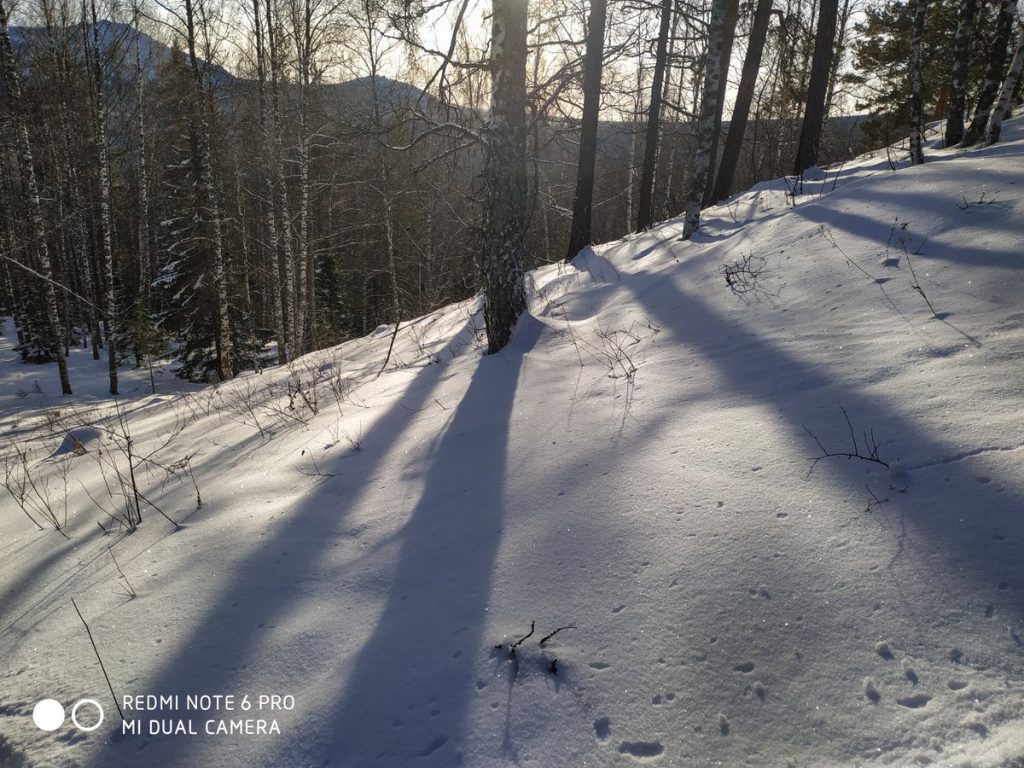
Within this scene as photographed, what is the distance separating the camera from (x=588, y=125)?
9453mm

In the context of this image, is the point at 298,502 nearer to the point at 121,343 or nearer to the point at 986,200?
the point at 986,200

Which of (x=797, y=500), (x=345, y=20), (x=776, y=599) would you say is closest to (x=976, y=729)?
(x=776, y=599)

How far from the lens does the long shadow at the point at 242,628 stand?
60.5 inches

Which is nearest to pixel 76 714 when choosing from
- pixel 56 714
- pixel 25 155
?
pixel 56 714

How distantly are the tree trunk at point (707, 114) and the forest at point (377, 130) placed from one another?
3 centimetres

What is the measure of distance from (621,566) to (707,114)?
6979 millimetres

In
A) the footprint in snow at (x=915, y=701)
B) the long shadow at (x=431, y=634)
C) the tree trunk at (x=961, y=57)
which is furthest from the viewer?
the tree trunk at (x=961, y=57)

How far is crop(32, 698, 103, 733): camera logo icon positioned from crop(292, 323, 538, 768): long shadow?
2.54ft

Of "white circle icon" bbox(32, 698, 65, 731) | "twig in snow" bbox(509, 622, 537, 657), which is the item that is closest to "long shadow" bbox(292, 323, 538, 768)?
"twig in snow" bbox(509, 622, 537, 657)

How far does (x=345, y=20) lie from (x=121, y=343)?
14.9m

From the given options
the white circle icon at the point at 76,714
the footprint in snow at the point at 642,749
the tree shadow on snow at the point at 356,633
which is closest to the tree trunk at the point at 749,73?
the tree shadow on snow at the point at 356,633

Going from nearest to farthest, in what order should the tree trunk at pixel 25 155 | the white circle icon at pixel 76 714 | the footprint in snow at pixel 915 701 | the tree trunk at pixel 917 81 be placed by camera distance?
the footprint in snow at pixel 915 701
the white circle icon at pixel 76 714
the tree trunk at pixel 917 81
the tree trunk at pixel 25 155

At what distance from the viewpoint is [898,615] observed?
1.37m

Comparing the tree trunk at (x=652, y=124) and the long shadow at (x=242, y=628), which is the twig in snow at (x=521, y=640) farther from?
the tree trunk at (x=652, y=124)
